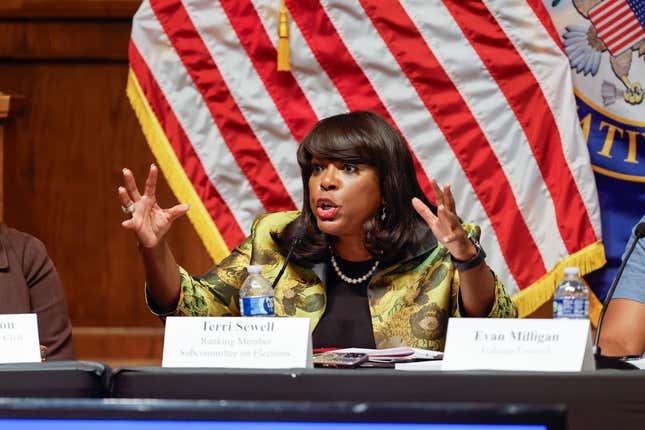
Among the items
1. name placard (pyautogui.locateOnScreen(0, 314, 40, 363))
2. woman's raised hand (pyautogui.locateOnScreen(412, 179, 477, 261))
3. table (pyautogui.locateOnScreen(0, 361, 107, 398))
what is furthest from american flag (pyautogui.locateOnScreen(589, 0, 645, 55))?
table (pyautogui.locateOnScreen(0, 361, 107, 398))

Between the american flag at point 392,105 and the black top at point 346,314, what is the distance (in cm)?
82

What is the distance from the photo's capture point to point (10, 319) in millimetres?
1521

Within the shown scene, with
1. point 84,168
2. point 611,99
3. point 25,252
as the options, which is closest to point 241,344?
point 25,252

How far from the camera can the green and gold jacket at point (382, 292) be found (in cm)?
213

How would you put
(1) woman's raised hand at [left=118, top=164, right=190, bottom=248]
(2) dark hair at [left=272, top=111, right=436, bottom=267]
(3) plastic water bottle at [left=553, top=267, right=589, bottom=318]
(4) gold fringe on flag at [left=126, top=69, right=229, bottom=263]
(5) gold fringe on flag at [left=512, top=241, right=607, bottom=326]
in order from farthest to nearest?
(4) gold fringe on flag at [left=126, top=69, right=229, bottom=263]
(5) gold fringe on flag at [left=512, top=241, right=607, bottom=326]
(2) dark hair at [left=272, top=111, right=436, bottom=267]
(1) woman's raised hand at [left=118, top=164, right=190, bottom=248]
(3) plastic water bottle at [left=553, top=267, right=589, bottom=318]

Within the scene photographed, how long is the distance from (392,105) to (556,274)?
718 millimetres

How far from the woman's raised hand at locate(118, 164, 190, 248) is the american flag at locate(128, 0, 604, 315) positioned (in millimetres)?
1063

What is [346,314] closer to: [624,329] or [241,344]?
[624,329]

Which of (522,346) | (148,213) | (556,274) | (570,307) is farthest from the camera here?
(556,274)

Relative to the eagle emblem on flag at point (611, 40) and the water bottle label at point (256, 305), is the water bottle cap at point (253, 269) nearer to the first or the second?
the water bottle label at point (256, 305)

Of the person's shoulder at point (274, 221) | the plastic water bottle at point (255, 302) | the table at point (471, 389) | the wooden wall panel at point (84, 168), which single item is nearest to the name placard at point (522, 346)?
the table at point (471, 389)

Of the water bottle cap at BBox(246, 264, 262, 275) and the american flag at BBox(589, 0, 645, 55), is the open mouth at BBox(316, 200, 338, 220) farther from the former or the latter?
the american flag at BBox(589, 0, 645, 55)

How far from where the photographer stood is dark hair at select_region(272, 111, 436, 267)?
7.22 feet

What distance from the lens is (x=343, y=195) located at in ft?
7.16
